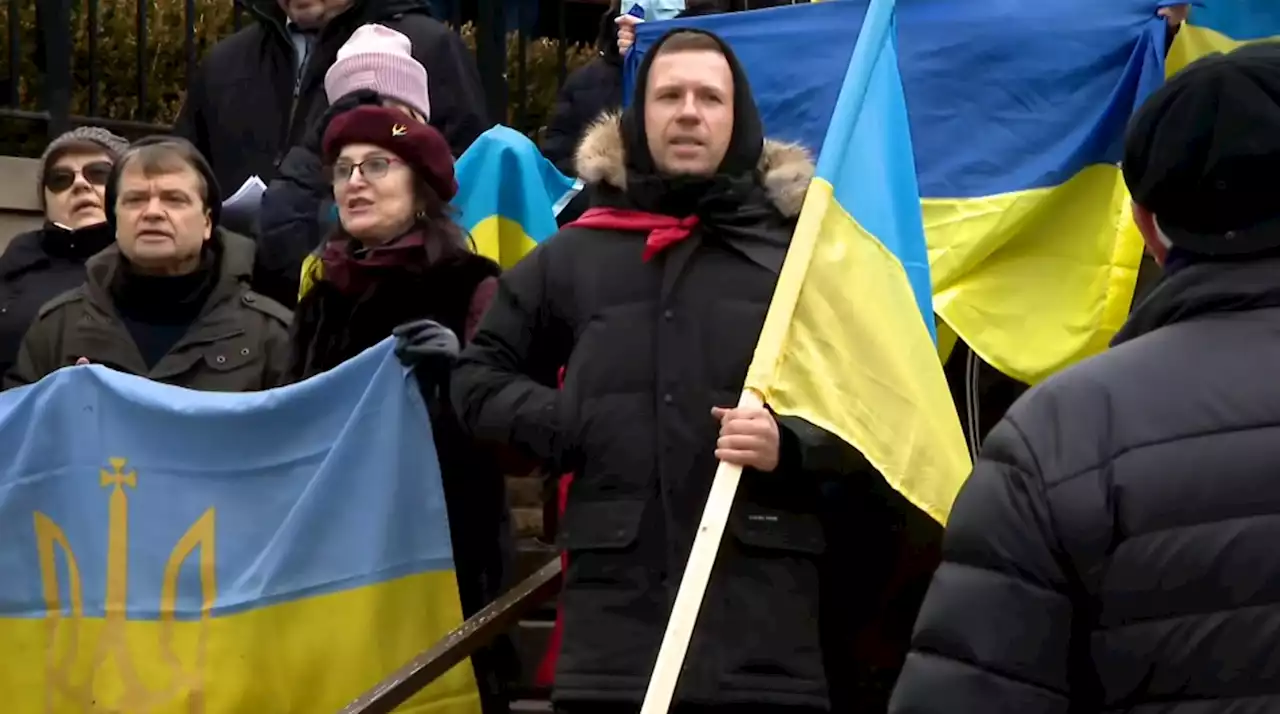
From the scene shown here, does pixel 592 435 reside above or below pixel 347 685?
above

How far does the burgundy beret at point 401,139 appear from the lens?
4.33 metres

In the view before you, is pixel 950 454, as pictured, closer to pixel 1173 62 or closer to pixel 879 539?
pixel 879 539

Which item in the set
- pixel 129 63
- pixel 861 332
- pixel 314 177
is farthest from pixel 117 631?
pixel 129 63

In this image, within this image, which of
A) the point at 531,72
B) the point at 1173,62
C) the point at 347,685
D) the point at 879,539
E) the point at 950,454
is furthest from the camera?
the point at 531,72

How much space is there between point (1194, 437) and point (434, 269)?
2425 millimetres

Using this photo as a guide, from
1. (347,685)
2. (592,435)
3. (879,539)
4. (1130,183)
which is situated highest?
(1130,183)

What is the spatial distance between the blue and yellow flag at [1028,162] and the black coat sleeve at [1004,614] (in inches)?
106

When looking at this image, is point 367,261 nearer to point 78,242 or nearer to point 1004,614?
point 78,242

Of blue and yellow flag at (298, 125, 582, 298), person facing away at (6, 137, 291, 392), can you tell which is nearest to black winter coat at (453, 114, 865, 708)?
person facing away at (6, 137, 291, 392)

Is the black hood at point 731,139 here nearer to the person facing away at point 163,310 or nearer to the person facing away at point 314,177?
the person facing away at point 163,310

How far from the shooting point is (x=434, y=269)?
4.19m

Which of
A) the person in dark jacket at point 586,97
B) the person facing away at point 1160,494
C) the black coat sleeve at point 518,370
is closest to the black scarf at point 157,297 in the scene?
the black coat sleeve at point 518,370

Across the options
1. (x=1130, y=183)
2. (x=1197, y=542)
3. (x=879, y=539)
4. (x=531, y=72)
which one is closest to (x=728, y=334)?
(x=879, y=539)

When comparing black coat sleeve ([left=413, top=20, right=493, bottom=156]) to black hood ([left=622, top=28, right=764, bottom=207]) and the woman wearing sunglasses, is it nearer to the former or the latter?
the woman wearing sunglasses
